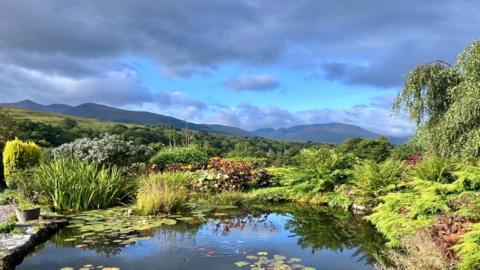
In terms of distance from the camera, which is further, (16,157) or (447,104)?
(16,157)

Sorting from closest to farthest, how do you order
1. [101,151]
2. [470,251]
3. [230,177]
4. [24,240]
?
[470,251] → [24,240] → [101,151] → [230,177]

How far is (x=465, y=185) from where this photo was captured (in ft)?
26.0

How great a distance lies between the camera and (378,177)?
35.8 ft

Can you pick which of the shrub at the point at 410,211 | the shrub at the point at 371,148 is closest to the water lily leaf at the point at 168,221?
the shrub at the point at 410,211

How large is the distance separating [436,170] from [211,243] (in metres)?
5.30

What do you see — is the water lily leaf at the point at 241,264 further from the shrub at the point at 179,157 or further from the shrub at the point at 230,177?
the shrub at the point at 179,157

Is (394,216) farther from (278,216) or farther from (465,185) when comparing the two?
(278,216)

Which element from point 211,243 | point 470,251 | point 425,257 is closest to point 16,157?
point 211,243

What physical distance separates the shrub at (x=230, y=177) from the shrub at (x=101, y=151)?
2.36m

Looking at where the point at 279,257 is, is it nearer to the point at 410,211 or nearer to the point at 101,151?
the point at 410,211

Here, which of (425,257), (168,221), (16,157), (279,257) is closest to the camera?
(425,257)

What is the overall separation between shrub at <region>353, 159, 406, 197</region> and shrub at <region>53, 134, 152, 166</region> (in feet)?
22.8

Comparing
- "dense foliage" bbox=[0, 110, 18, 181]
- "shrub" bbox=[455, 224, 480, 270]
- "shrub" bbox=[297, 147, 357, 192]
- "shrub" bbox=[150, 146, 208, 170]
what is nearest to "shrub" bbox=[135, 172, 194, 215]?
"shrub" bbox=[297, 147, 357, 192]

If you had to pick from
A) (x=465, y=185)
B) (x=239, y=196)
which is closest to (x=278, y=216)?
(x=239, y=196)
